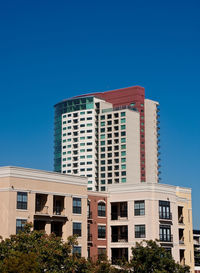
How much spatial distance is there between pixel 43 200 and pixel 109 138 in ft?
381

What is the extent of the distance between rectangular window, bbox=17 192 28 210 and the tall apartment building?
113179 millimetres

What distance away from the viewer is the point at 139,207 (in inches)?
2889

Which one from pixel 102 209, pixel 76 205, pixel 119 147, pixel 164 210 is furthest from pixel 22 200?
pixel 119 147

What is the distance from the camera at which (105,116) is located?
18075 cm

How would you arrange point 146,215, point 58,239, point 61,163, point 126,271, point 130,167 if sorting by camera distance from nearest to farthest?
1. point 58,239
2. point 126,271
3. point 146,215
4. point 130,167
5. point 61,163

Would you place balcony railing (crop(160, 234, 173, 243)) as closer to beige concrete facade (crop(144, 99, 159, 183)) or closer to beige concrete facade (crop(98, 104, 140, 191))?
beige concrete facade (crop(98, 104, 140, 191))

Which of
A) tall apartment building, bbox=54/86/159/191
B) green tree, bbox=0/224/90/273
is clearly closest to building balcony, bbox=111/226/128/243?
green tree, bbox=0/224/90/273

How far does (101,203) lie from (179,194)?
1444 cm

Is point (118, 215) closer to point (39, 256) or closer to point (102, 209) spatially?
point (102, 209)

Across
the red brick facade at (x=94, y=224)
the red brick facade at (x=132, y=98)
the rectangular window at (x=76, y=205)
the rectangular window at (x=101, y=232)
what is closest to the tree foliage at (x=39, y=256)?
the rectangular window at (x=76, y=205)

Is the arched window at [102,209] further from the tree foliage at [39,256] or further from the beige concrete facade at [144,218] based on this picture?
the tree foliage at [39,256]

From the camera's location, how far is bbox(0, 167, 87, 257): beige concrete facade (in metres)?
58.3

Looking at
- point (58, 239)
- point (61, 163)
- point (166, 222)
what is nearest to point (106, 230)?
point (166, 222)

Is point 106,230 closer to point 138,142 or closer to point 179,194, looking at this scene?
point 179,194
